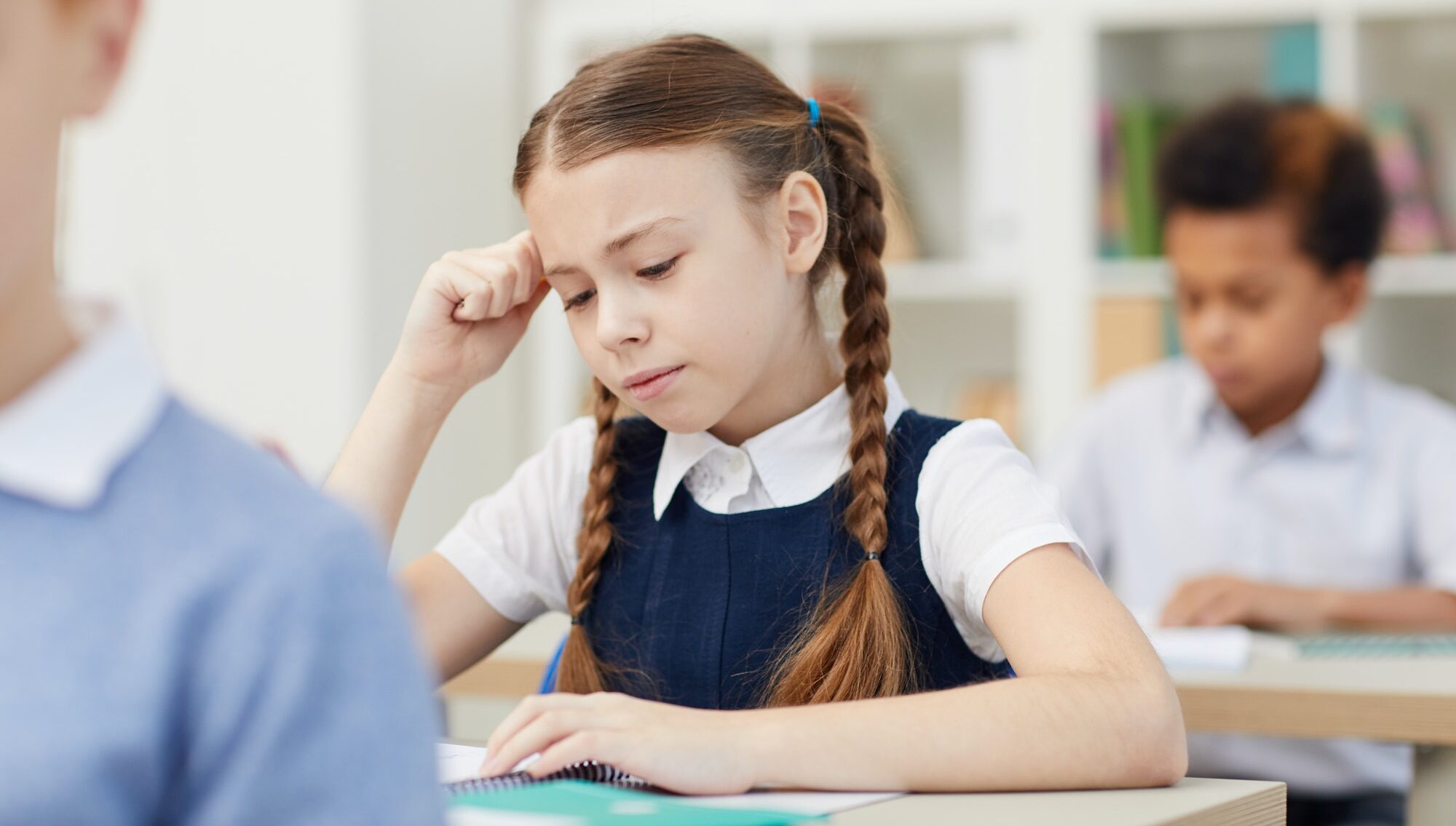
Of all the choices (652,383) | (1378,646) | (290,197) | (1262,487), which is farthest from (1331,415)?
(290,197)

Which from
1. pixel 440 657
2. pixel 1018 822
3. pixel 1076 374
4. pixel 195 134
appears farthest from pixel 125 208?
pixel 1018 822

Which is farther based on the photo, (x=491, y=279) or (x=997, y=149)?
(x=997, y=149)

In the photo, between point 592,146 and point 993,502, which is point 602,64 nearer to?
point 592,146

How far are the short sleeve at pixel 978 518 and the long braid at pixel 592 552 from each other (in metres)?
0.29

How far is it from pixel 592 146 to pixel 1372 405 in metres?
1.56

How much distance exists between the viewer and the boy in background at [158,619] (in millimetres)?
455

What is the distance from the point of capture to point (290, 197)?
3.17 meters

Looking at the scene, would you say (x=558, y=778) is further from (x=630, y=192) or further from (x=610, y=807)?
(x=630, y=192)

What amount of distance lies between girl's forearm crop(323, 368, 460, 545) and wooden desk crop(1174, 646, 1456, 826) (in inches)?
27.7

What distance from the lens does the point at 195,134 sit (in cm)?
322

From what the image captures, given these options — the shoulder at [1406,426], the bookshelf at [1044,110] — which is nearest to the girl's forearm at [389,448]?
the shoulder at [1406,426]

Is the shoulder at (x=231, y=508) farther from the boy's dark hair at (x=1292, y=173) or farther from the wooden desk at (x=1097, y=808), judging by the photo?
the boy's dark hair at (x=1292, y=173)

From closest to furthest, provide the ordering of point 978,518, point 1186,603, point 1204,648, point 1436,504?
1. point 978,518
2. point 1204,648
3. point 1186,603
4. point 1436,504

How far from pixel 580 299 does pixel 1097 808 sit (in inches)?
21.3
